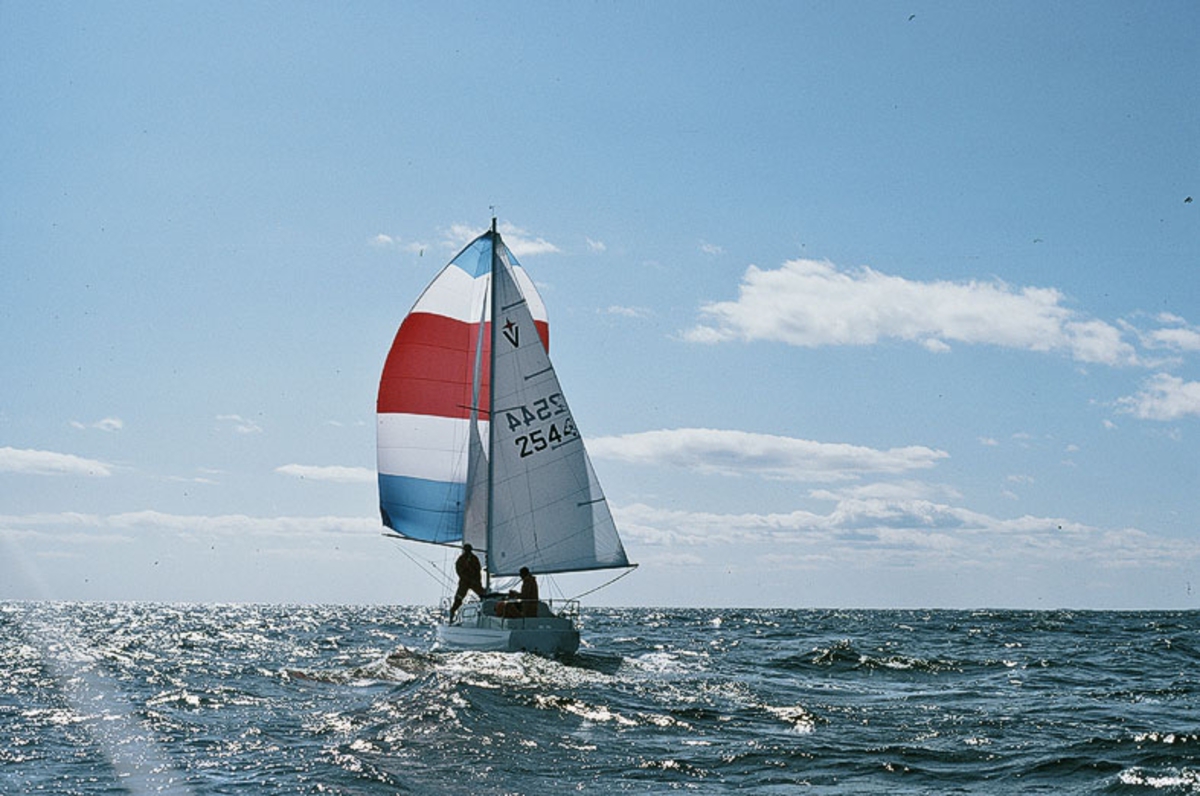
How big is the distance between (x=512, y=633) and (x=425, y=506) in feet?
18.3

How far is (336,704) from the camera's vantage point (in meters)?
20.0

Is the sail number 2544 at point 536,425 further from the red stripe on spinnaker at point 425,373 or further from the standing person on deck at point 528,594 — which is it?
the standing person on deck at point 528,594

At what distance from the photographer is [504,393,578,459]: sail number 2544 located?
2747cm

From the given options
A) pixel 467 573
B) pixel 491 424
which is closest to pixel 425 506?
pixel 467 573

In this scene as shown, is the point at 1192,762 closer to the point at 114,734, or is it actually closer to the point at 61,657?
the point at 114,734

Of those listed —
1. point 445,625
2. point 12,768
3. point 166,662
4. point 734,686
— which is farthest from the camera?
point 166,662

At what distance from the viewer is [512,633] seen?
24.6m

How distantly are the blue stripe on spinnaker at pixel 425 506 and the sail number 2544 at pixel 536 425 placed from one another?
2.54 metres

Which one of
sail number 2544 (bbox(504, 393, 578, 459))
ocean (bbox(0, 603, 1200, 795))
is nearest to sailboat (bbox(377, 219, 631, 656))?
sail number 2544 (bbox(504, 393, 578, 459))

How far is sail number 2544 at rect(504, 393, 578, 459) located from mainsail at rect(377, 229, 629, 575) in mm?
24

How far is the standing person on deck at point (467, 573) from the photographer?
27.4 metres

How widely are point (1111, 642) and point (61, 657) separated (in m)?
34.6

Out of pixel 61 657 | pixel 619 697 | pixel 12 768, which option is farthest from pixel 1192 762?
pixel 61 657

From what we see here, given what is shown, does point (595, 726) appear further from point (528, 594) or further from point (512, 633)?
point (528, 594)
